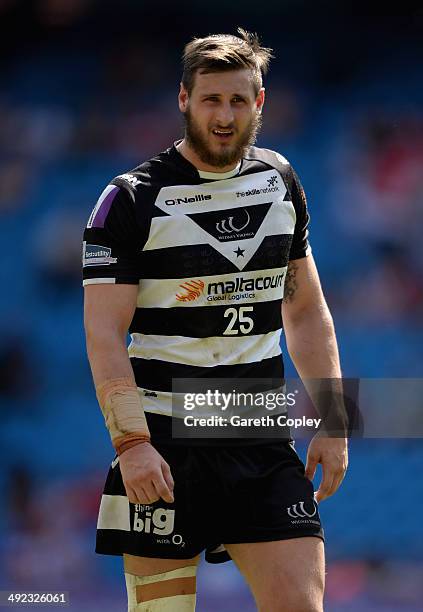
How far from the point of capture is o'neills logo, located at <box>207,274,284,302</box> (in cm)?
371

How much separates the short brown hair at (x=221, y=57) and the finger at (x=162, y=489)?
1.24 metres

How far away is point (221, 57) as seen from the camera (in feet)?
12.2

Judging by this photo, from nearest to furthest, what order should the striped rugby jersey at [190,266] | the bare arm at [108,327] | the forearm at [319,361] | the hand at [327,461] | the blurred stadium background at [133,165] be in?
the bare arm at [108,327], the striped rugby jersey at [190,266], the hand at [327,461], the forearm at [319,361], the blurred stadium background at [133,165]

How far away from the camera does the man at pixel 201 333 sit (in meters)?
3.51

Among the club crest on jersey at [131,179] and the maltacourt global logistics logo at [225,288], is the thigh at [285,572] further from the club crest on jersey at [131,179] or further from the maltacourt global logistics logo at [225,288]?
the club crest on jersey at [131,179]

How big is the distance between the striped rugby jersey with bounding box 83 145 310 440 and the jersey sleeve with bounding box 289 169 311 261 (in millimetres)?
125

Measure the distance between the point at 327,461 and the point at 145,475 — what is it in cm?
70

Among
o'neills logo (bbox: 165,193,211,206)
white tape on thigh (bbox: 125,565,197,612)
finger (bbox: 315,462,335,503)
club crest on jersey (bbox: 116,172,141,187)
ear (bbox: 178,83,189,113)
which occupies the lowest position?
white tape on thigh (bbox: 125,565,197,612)

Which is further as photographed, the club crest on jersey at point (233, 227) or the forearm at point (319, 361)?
the forearm at point (319, 361)

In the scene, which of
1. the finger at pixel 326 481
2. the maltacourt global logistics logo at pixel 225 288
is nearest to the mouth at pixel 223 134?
the maltacourt global logistics logo at pixel 225 288

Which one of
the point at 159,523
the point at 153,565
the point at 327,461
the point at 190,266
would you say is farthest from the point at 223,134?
the point at 153,565

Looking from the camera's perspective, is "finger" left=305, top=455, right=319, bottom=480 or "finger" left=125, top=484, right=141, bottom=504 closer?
"finger" left=125, top=484, right=141, bottom=504

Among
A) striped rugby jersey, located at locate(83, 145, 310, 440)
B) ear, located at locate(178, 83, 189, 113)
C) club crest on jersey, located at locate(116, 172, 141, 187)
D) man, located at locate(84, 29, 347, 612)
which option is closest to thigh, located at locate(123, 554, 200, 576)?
man, located at locate(84, 29, 347, 612)

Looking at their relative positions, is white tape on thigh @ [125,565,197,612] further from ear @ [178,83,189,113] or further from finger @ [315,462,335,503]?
ear @ [178,83,189,113]
